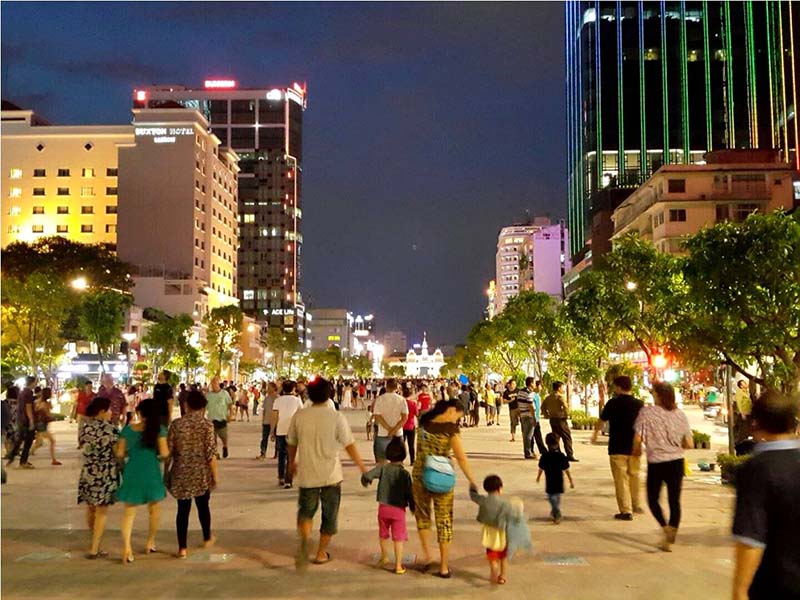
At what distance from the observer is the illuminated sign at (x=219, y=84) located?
509ft

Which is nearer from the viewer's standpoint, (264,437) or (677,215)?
(264,437)

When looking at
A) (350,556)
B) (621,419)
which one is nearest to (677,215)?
(621,419)

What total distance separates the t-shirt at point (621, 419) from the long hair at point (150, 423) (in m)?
5.36

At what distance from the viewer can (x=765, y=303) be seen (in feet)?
42.7

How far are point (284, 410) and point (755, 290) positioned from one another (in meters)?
7.78

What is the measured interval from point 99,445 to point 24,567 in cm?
129

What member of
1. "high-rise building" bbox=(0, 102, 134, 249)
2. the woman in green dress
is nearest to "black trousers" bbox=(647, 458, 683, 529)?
the woman in green dress

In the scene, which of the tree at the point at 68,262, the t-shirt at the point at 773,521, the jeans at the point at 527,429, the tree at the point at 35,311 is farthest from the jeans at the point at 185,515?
the tree at the point at 68,262

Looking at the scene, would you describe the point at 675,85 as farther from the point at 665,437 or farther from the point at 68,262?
the point at 665,437

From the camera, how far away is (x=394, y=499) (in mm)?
8008

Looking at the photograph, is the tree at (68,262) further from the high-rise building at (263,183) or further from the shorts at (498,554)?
the high-rise building at (263,183)

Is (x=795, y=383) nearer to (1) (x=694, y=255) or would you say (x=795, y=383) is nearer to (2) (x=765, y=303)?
(2) (x=765, y=303)

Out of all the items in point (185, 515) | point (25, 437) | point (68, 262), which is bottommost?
point (185, 515)

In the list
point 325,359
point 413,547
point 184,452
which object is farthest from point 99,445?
point 325,359
